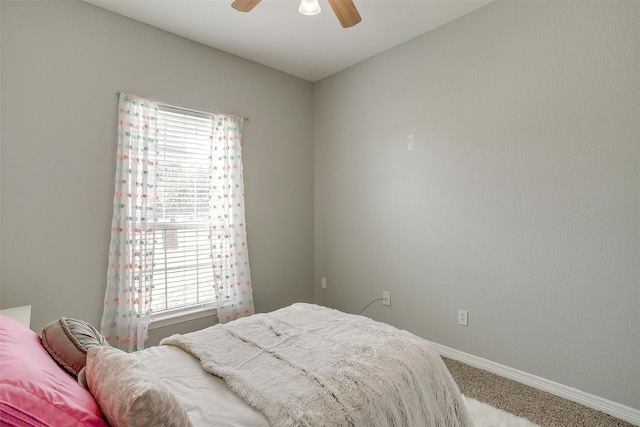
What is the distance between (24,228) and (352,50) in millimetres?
3033

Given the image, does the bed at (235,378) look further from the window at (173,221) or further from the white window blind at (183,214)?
the white window blind at (183,214)

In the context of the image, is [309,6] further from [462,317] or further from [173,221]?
[462,317]

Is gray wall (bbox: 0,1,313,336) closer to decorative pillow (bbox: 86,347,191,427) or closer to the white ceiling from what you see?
the white ceiling

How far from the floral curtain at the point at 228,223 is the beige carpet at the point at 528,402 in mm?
2003

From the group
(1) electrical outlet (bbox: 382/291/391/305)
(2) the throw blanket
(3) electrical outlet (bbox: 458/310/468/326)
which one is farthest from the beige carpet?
(1) electrical outlet (bbox: 382/291/391/305)

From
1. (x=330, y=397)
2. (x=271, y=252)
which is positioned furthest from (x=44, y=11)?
(x=330, y=397)

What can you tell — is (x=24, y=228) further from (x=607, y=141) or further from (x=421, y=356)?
(x=607, y=141)

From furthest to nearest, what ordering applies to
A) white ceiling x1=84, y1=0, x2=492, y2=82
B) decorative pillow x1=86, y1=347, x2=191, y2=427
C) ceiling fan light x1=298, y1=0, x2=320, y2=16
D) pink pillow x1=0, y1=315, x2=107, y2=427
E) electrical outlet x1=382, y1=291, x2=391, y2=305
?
electrical outlet x1=382, y1=291, x2=391, y2=305 < white ceiling x1=84, y1=0, x2=492, y2=82 < ceiling fan light x1=298, y1=0, x2=320, y2=16 < decorative pillow x1=86, y1=347, x2=191, y2=427 < pink pillow x1=0, y1=315, x2=107, y2=427

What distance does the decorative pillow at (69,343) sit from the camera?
116cm

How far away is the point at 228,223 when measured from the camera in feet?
10.5

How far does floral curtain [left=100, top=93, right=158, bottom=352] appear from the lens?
2.56 metres

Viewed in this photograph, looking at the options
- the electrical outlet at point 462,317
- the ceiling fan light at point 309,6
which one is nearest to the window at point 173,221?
the ceiling fan light at point 309,6

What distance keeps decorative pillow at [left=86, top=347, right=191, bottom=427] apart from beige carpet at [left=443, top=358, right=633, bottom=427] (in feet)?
6.68

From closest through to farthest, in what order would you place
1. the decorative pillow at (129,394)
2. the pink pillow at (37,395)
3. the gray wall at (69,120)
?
the pink pillow at (37,395) < the decorative pillow at (129,394) < the gray wall at (69,120)
